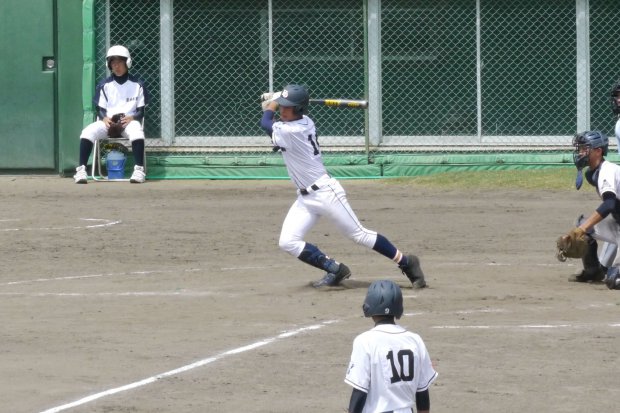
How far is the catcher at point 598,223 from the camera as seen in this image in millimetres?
11641

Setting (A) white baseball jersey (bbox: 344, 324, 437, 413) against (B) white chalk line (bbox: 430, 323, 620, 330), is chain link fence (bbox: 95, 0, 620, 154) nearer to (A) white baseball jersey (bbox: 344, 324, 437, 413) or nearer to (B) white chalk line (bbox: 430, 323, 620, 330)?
(B) white chalk line (bbox: 430, 323, 620, 330)

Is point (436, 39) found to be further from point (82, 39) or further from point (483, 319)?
point (483, 319)

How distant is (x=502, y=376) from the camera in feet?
28.6

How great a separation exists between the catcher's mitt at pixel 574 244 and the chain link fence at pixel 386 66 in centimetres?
862

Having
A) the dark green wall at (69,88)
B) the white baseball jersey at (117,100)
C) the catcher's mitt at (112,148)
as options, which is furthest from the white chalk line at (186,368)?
the dark green wall at (69,88)

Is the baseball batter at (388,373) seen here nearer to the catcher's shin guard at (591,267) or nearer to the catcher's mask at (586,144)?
the catcher's mask at (586,144)

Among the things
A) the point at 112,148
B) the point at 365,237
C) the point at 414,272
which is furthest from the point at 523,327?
the point at 112,148

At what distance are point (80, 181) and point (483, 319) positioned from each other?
409 inches

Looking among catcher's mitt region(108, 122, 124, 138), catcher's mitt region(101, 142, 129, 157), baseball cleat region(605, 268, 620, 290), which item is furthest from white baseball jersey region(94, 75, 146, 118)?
baseball cleat region(605, 268, 620, 290)

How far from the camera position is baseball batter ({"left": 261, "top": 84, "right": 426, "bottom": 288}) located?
460 inches

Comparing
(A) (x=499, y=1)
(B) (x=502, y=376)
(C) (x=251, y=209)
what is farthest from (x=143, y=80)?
(B) (x=502, y=376)

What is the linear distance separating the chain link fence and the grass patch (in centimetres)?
72

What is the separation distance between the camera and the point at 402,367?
5941mm

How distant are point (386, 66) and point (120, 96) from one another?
12.8ft
